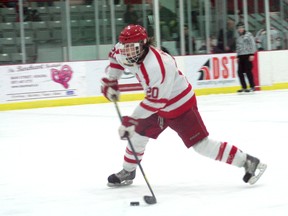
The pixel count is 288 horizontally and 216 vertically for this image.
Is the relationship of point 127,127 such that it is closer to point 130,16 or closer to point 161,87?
point 161,87

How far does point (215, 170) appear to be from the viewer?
4668 mm

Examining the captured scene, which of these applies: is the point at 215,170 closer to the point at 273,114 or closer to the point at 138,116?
the point at 138,116

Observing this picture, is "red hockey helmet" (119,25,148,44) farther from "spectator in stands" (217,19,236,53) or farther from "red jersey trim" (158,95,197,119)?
"spectator in stands" (217,19,236,53)

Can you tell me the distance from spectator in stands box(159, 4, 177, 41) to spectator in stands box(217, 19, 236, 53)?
3.34 ft

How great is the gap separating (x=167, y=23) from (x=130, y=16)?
2.61 ft

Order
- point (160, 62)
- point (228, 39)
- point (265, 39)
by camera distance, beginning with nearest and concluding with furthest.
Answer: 1. point (160, 62)
2. point (228, 39)
3. point (265, 39)

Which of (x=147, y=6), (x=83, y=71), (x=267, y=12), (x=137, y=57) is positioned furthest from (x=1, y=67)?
(x=137, y=57)

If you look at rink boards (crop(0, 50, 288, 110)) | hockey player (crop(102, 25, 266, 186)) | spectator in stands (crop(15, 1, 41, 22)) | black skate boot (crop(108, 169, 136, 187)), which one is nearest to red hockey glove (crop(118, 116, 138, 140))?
hockey player (crop(102, 25, 266, 186))

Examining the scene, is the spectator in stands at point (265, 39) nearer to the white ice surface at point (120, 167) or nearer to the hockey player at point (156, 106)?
the white ice surface at point (120, 167)

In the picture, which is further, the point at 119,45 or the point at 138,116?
the point at 119,45

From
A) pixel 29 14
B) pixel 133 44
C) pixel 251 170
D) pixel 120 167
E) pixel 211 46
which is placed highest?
pixel 29 14

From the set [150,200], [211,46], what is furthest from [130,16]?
[150,200]

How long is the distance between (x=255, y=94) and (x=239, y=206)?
880 cm

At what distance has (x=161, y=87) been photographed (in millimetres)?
3658
